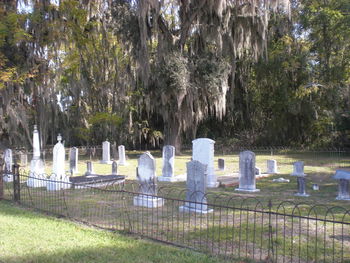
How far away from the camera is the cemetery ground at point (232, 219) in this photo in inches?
226

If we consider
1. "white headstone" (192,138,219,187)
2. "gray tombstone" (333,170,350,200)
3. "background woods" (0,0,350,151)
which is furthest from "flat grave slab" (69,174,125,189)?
"background woods" (0,0,350,151)

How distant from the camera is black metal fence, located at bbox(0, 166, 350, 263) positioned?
542 cm

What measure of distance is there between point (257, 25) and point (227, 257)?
18579mm

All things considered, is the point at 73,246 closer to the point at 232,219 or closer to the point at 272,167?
the point at 232,219

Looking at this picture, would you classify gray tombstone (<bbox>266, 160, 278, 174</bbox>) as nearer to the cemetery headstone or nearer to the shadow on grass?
the cemetery headstone

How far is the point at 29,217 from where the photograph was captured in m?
7.61

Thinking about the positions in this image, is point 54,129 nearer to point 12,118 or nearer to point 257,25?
point 12,118

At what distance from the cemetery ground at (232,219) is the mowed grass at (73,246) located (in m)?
0.43

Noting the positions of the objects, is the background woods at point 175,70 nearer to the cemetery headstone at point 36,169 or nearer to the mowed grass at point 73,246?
the cemetery headstone at point 36,169

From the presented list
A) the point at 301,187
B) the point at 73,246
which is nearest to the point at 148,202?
the point at 73,246

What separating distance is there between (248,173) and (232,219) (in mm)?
3803

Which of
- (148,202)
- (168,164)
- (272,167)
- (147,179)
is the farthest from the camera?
(272,167)

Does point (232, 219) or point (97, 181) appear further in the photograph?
point (97, 181)

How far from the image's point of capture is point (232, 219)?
305 inches
